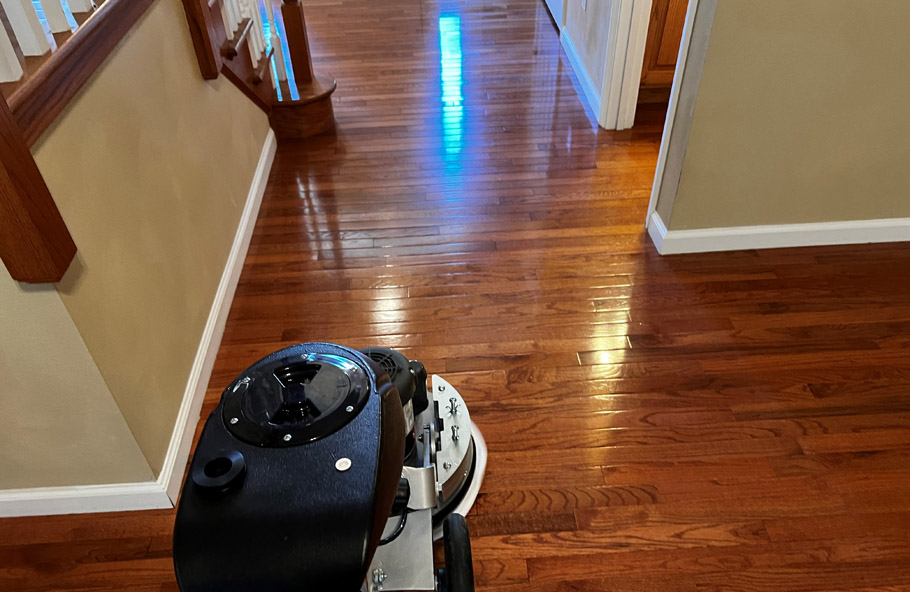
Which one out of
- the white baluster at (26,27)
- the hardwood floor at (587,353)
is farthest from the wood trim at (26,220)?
the hardwood floor at (587,353)

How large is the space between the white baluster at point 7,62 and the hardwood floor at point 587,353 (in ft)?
3.22

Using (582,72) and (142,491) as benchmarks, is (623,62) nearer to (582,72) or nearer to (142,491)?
(582,72)

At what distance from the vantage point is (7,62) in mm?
1018

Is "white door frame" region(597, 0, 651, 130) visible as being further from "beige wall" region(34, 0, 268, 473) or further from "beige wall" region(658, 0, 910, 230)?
"beige wall" region(34, 0, 268, 473)

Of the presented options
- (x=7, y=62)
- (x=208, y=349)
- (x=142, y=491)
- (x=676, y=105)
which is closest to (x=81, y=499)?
(x=142, y=491)

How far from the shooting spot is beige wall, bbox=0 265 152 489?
1136mm

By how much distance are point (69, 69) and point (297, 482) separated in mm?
989

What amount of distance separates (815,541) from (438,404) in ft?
2.92

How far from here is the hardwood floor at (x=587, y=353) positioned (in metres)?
1.38

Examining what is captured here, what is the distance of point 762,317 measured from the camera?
1.95 metres

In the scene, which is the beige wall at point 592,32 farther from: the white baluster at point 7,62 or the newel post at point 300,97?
the white baluster at point 7,62

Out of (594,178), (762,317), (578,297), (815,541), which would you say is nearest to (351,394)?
(815,541)

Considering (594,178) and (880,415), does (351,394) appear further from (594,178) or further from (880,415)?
(594,178)

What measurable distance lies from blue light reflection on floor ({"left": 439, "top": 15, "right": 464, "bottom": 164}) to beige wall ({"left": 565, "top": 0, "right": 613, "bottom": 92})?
2.23 ft
